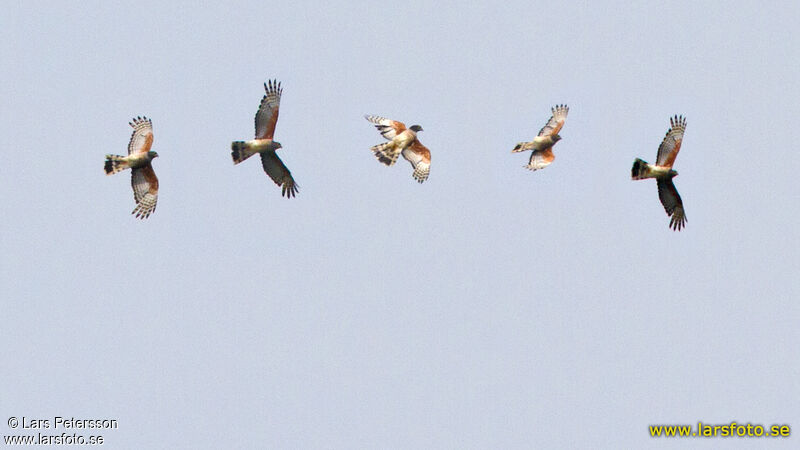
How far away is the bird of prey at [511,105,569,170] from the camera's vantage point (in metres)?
48.8

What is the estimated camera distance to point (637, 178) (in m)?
44.2

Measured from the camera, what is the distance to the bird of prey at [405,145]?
153 feet

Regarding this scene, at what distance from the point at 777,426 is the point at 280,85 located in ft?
59.7

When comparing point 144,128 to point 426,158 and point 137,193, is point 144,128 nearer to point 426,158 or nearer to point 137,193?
point 137,193

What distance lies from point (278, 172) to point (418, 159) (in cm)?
429

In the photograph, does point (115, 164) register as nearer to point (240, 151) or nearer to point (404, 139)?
point (240, 151)

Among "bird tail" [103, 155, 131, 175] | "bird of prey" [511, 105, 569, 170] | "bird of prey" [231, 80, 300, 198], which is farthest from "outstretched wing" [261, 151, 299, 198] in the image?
"bird of prey" [511, 105, 569, 170]

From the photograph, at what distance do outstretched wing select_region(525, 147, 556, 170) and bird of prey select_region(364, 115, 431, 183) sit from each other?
3551mm

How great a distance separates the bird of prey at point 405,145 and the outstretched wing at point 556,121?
422cm

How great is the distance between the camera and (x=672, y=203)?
45.7 m

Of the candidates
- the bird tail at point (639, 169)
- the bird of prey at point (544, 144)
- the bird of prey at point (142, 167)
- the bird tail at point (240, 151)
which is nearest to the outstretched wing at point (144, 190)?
the bird of prey at point (142, 167)

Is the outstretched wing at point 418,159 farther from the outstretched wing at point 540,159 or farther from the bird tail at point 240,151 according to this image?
the bird tail at point 240,151

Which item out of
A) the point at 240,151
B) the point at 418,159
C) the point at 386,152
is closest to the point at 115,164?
the point at 240,151

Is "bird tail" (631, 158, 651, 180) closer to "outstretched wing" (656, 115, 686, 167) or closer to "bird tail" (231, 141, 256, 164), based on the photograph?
"outstretched wing" (656, 115, 686, 167)
